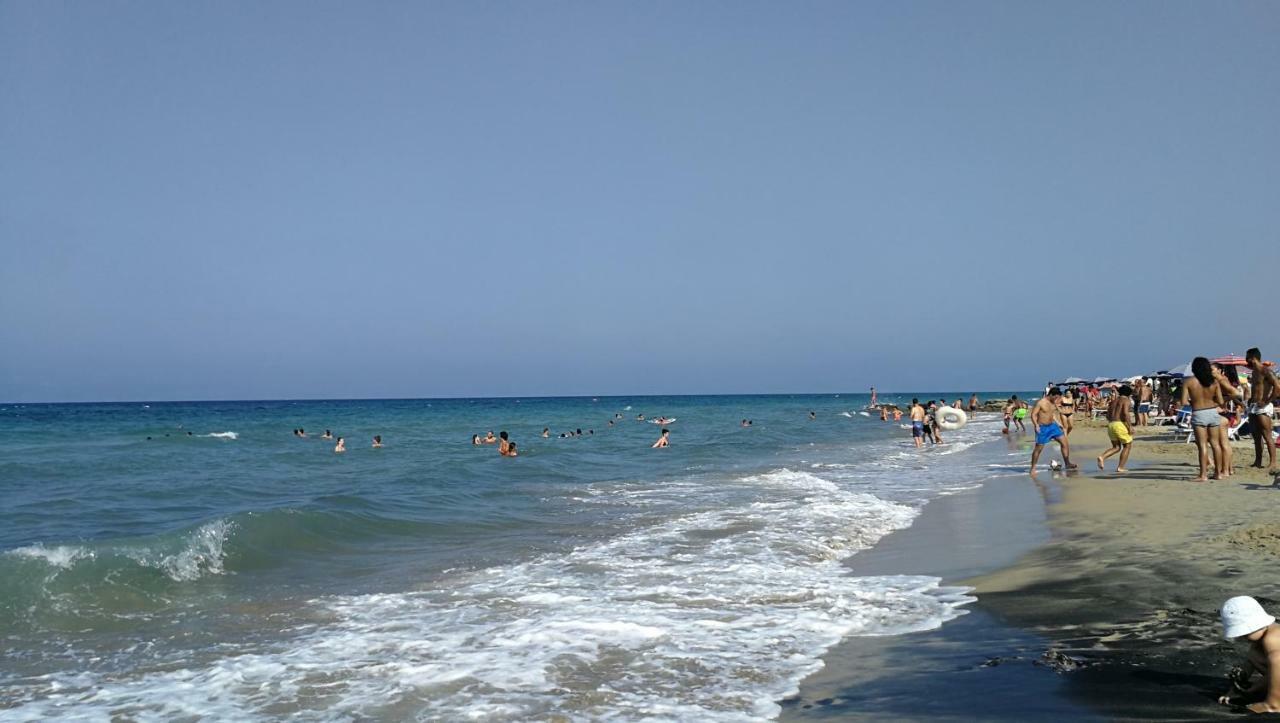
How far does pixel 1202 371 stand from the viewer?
38.7 feet

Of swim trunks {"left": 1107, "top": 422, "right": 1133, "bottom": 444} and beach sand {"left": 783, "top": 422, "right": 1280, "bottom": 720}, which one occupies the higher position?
swim trunks {"left": 1107, "top": 422, "right": 1133, "bottom": 444}

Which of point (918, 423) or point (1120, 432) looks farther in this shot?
point (918, 423)

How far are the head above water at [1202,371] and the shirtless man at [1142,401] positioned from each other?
64.3 feet

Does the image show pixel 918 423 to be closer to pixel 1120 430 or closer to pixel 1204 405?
pixel 1120 430

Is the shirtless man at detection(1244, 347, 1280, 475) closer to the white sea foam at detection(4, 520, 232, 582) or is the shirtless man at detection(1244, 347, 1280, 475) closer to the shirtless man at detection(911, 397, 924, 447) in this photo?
the white sea foam at detection(4, 520, 232, 582)

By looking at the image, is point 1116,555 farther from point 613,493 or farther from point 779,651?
point 613,493

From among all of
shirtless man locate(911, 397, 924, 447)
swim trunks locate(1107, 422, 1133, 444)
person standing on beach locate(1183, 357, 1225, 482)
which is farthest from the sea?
shirtless man locate(911, 397, 924, 447)

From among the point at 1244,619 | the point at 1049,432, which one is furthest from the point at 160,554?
the point at 1049,432

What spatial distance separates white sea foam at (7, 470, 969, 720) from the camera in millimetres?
4852

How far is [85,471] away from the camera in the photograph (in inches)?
886

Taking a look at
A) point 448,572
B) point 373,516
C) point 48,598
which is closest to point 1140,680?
point 448,572

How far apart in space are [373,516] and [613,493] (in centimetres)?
512

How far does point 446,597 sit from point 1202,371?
34.4 feet

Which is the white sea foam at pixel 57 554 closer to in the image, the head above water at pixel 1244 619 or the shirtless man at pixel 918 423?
the head above water at pixel 1244 619
